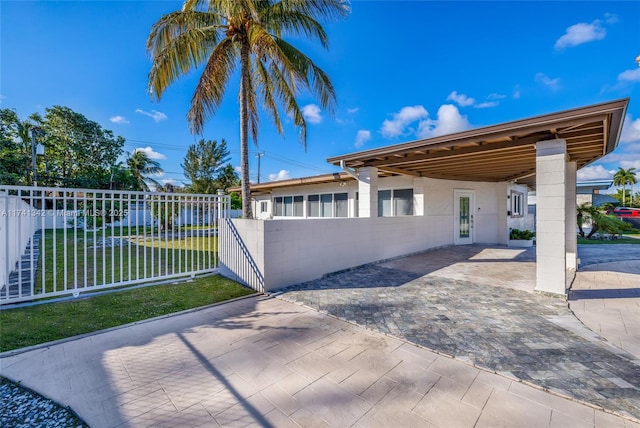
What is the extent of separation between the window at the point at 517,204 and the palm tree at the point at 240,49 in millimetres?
10654

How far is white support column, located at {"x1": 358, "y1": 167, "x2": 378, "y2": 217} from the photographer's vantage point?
302 inches

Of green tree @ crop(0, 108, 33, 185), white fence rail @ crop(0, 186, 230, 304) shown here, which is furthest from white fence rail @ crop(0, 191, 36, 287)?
green tree @ crop(0, 108, 33, 185)

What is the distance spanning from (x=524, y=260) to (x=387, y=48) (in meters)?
8.61

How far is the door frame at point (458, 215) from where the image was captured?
36.0ft

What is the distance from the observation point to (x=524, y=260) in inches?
308

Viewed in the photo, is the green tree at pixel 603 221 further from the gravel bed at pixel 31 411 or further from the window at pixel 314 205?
the gravel bed at pixel 31 411

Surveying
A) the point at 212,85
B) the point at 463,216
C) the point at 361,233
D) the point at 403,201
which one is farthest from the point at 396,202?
the point at 212,85

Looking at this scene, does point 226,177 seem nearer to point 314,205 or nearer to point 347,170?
point 314,205

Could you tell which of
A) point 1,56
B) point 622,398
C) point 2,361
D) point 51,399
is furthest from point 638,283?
point 1,56

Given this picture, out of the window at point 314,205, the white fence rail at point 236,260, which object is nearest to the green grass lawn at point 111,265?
the white fence rail at point 236,260

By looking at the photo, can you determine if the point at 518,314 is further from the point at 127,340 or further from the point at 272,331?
the point at 127,340

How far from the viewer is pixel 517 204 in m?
13.2

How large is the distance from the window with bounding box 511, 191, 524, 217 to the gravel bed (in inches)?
591

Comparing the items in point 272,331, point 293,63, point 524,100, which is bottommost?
point 272,331
